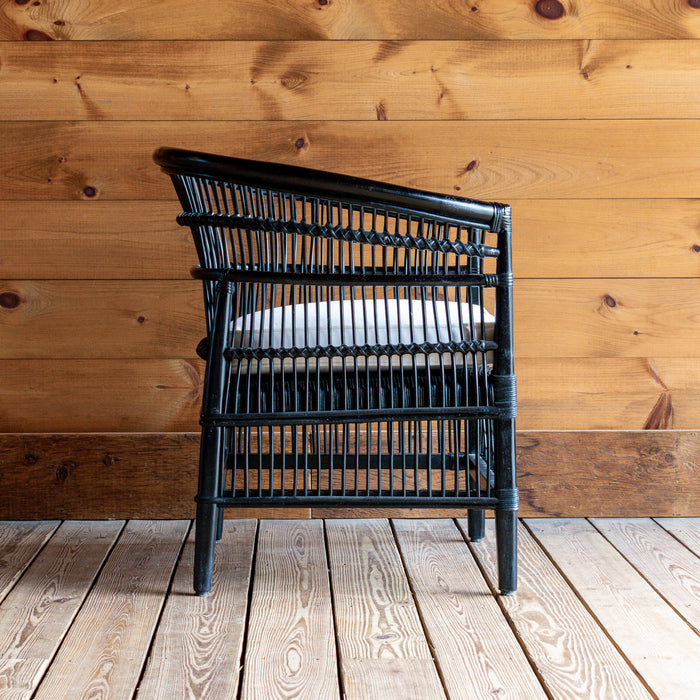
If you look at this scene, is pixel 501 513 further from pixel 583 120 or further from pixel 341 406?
pixel 583 120

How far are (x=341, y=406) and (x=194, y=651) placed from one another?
43cm

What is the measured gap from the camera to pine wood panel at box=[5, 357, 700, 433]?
1736 millimetres

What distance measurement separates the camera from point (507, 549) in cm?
125

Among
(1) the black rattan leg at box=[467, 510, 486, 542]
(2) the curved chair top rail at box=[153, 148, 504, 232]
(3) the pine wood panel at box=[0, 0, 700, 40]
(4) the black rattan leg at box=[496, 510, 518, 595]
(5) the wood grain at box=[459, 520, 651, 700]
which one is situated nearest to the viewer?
(5) the wood grain at box=[459, 520, 651, 700]

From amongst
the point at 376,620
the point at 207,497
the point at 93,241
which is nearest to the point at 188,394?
the point at 93,241

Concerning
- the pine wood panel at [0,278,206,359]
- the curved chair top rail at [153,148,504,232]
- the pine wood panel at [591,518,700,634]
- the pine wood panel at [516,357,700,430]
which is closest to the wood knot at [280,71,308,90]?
the pine wood panel at [0,278,206,359]

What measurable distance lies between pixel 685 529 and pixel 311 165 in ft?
3.75

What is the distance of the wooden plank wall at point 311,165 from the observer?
171 centimetres

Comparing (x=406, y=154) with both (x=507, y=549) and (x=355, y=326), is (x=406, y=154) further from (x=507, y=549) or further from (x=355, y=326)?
(x=507, y=549)

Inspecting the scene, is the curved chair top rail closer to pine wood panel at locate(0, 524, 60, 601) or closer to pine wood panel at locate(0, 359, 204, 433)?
pine wood panel at locate(0, 359, 204, 433)

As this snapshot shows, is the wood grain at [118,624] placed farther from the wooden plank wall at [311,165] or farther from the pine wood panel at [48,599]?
the wooden plank wall at [311,165]

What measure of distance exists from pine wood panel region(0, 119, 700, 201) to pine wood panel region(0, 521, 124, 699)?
743 millimetres

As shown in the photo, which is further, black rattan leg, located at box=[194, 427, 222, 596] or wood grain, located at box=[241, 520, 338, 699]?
black rattan leg, located at box=[194, 427, 222, 596]

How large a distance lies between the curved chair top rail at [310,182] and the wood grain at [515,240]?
1.85 feet
